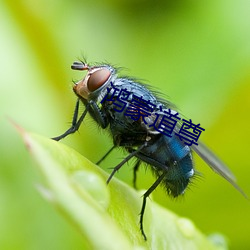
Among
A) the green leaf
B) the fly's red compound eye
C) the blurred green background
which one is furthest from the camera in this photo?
the blurred green background

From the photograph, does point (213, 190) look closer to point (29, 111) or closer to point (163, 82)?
point (163, 82)

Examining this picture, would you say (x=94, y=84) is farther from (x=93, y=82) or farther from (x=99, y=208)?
(x=99, y=208)

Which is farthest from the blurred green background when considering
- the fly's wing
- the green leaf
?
the green leaf

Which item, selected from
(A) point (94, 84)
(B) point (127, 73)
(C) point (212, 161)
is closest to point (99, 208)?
(A) point (94, 84)

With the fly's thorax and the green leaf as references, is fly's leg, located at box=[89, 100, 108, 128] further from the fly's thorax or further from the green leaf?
the green leaf

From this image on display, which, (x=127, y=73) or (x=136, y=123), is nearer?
(x=136, y=123)

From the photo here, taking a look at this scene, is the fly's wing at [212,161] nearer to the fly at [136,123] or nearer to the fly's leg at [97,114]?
the fly at [136,123]

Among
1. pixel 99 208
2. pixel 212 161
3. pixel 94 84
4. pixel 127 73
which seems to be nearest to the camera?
pixel 99 208
